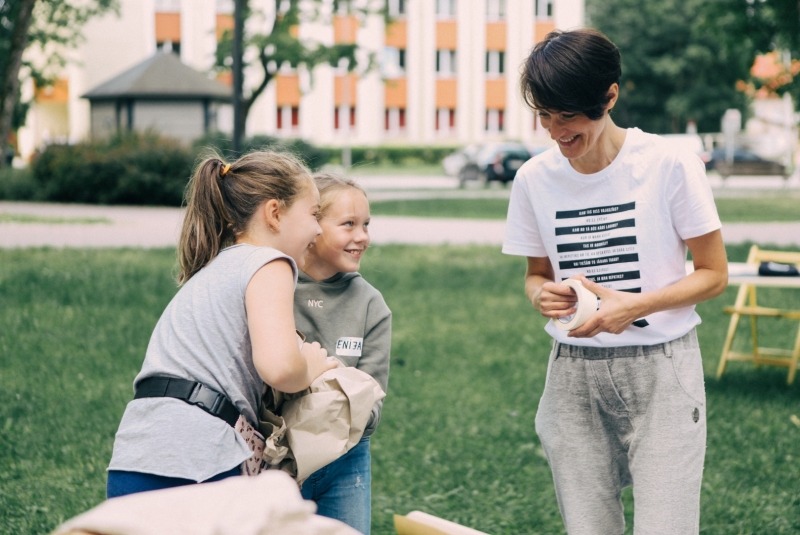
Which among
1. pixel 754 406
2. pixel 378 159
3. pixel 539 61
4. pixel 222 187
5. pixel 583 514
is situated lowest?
pixel 378 159

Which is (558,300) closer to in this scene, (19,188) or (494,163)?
(19,188)

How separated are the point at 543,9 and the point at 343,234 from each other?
5597cm

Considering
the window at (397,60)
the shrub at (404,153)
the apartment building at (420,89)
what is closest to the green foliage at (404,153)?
the shrub at (404,153)

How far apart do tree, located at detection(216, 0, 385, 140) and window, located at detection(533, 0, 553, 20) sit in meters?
29.1

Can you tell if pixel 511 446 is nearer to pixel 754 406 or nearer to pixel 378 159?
pixel 754 406

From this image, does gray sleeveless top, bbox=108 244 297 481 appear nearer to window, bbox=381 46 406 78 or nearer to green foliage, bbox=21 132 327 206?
green foliage, bbox=21 132 327 206

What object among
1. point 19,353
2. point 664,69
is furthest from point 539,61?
point 664,69

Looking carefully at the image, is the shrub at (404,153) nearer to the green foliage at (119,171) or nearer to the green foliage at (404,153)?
the green foliage at (404,153)

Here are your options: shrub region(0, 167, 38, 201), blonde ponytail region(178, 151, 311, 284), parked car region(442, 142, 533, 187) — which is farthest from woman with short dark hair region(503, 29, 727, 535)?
parked car region(442, 142, 533, 187)

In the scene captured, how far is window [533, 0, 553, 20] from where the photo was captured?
183 feet

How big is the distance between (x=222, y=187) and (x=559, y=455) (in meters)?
1.22

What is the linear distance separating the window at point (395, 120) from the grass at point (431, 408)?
4493cm

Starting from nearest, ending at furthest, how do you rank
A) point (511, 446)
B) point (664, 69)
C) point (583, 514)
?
point (583, 514)
point (511, 446)
point (664, 69)

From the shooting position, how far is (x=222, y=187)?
246 cm
